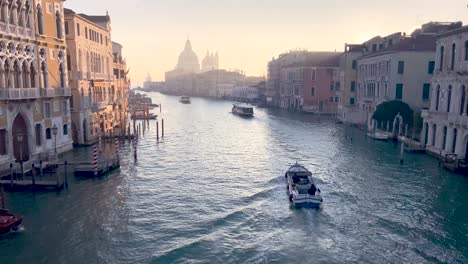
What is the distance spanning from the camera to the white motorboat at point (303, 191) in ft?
79.3

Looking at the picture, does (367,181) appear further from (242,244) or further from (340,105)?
(340,105)

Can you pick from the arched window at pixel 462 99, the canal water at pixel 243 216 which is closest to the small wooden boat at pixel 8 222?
the canal water at pixel 243 216

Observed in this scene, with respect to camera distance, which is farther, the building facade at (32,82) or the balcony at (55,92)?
the balcony at (55,92)

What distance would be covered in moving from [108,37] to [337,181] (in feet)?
134

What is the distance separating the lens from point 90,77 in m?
45.6

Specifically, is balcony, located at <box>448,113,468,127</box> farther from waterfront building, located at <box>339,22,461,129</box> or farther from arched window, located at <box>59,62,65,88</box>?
arched window, located at <box>59,62,65,88</box>

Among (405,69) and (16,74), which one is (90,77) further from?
(405,69)

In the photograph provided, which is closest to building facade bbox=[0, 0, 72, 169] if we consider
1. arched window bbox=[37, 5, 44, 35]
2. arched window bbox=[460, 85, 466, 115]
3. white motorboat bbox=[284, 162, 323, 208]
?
arched window bbox=[37, 5, 44, 35]

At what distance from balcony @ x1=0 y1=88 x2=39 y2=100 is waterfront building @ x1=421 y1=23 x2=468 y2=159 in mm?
38073

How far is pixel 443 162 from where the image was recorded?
34.7 meters

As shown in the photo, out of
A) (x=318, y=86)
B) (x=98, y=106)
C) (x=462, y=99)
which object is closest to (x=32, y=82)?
(x=98, y=106)

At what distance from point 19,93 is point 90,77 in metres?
15.8

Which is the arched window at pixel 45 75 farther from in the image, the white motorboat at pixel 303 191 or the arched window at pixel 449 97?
the arched window at pixel 449 97

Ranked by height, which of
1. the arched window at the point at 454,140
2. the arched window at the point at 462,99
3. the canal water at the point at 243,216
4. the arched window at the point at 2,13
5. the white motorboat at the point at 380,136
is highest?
the arched window at the point at 2,13
